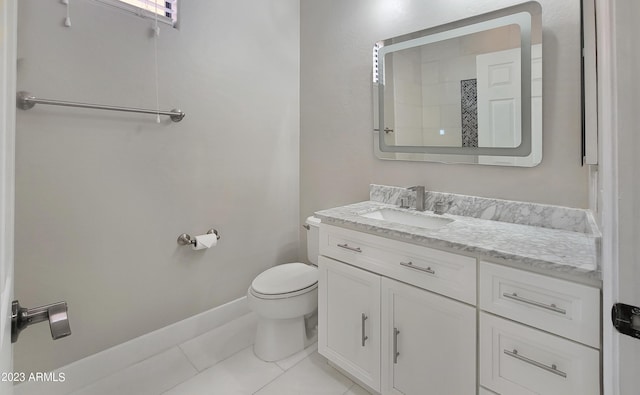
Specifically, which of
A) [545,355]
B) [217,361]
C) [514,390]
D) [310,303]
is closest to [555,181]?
[545,355]

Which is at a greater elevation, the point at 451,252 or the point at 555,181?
the point at 555,181

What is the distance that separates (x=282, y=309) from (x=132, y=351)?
86 centimetres

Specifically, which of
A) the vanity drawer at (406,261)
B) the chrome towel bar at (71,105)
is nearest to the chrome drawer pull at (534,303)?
the vanity drawer at (406,261)

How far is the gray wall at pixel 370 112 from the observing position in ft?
4.65

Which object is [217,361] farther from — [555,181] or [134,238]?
[555,181]

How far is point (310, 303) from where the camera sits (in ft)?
6.40

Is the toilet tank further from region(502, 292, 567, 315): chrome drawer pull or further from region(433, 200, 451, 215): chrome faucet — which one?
region(502, 292, 567, 315): chrome drawer pull

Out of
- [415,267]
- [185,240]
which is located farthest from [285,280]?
[415,267]

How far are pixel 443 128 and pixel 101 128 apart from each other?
1.80 metres

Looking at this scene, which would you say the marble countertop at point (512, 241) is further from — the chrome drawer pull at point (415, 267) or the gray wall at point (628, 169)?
the gray wall at point (628, 169)

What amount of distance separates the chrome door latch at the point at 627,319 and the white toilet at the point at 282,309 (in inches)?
58.8

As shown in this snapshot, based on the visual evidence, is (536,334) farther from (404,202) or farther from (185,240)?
(185,240)

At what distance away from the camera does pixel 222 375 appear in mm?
1802

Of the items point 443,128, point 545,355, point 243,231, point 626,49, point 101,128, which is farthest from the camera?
point 243,231
